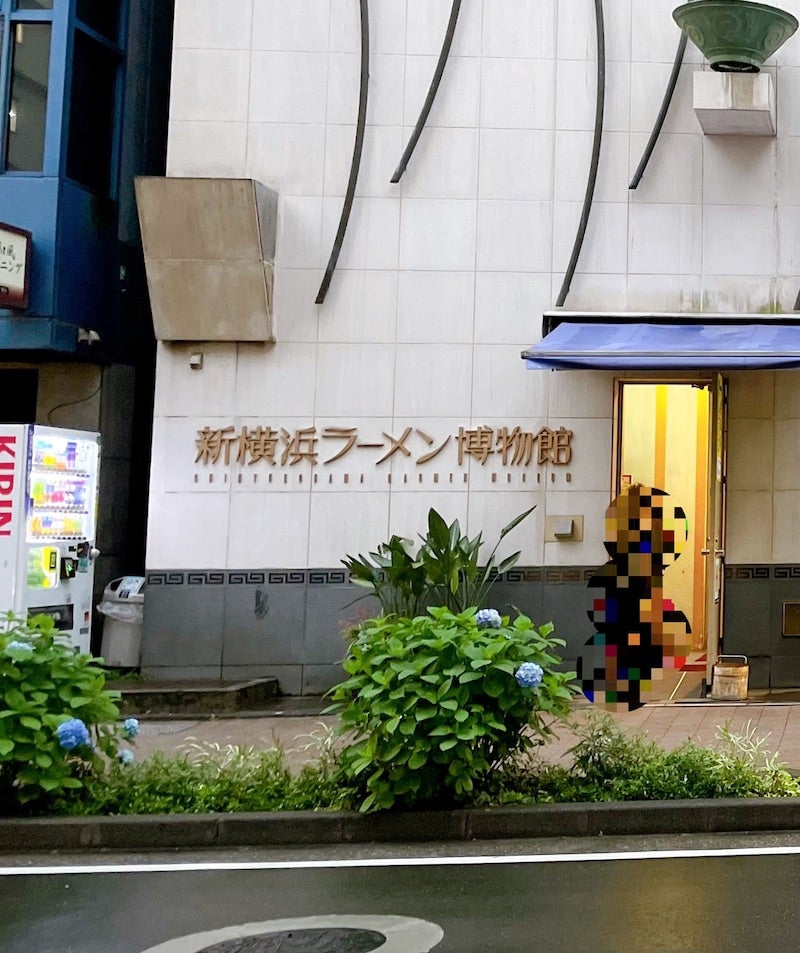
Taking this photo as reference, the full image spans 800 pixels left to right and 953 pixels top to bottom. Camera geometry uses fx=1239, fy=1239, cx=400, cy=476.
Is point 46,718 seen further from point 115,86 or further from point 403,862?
point 115,86

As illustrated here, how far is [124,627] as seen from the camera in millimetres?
13148

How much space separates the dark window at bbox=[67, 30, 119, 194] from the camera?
1331 centimetres

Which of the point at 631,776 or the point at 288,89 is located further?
the point at 288,89

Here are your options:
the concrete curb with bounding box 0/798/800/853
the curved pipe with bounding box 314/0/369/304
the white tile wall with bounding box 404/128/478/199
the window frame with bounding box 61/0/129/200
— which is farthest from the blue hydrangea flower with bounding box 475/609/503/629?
the window frame with bounding box 61/0/129/200

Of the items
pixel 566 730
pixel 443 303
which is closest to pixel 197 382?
pixel 443 303

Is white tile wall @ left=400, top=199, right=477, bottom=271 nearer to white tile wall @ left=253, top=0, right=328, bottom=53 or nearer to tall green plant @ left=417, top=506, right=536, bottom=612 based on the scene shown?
white tile wall @ left=253, top=0, right=328, bottom=53

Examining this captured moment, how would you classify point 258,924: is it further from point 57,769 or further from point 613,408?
point 613,408

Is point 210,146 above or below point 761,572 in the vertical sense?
above

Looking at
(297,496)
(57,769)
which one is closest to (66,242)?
(297,496)

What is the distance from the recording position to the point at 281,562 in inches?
502

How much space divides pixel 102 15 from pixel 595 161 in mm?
5861

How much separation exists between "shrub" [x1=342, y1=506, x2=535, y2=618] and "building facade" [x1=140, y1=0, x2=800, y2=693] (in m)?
0.54

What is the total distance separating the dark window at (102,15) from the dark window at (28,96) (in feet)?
2.08

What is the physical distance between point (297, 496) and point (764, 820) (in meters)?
6.46
